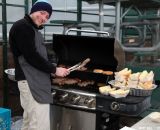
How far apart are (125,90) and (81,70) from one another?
613mm

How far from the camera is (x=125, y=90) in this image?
7.66ft

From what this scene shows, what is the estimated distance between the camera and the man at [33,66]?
2.26 m

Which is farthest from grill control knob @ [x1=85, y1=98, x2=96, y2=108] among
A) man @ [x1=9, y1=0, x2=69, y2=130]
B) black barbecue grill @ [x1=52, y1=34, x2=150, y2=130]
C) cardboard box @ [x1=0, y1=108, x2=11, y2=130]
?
cardboard box @ [x1=0, y1=108, x2=11, y2=130]

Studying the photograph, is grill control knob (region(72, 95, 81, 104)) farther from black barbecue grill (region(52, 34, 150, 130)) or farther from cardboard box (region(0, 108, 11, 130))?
cardboard box (region(0, 108, 11, 130))

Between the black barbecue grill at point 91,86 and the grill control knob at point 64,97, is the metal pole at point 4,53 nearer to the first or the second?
the black barbecue grill at point 91,86

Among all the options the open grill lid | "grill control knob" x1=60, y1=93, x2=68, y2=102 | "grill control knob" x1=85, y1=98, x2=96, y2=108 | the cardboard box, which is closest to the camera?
the cardboard box

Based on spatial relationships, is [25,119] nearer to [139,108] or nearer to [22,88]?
[22,88]

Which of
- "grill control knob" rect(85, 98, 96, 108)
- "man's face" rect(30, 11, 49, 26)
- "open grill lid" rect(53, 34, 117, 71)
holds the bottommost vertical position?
"grill control knob" rect(85, 98, 96, 108)

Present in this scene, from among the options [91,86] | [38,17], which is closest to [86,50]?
[91,86]

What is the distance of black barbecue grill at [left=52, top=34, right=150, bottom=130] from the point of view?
89.7 inches

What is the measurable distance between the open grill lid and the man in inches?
19.0

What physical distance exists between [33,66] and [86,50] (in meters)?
0.71

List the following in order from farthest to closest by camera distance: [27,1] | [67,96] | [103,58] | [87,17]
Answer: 1. [87,17]
2. [27,1]
3. [103,58]
4. [67,96]

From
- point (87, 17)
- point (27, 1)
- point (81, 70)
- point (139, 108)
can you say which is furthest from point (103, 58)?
point (87, 17)
